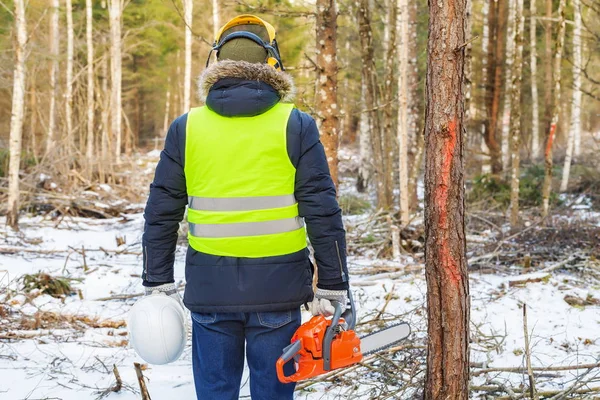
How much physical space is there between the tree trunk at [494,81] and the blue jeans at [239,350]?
11617 mm

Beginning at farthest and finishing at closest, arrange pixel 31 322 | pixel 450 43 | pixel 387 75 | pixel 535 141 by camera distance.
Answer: pixel 535 141 < pixel 387 75 < pixel 31 322 < pixel 450 43

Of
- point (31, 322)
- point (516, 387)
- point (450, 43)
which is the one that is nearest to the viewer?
point (450, 43)

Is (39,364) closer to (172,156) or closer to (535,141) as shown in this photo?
(172,156)

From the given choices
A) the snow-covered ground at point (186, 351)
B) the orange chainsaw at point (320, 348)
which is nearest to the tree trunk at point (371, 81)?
the snow-covered ground at point (186, 351)

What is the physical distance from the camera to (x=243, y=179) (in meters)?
2.47

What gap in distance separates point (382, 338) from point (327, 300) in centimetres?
36

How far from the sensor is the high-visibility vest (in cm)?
246

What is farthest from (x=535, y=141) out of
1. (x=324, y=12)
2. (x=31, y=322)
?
(x=31, y=322)

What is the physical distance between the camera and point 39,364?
13.4ft

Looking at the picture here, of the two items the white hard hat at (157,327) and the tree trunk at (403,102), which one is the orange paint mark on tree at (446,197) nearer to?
the white hard hat at (157,327)

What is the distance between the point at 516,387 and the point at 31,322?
154 inches

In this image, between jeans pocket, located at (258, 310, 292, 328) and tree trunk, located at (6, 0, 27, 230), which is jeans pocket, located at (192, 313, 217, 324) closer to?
jeans pocket, located at (258, 310, 292, 328)

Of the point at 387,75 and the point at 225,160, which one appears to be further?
the point at 387,75

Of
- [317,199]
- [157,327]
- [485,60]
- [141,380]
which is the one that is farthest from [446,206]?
[485,60]
